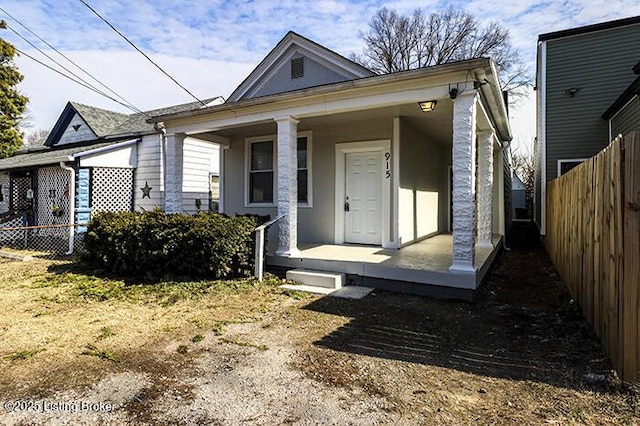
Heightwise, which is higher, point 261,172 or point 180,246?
point 261,172

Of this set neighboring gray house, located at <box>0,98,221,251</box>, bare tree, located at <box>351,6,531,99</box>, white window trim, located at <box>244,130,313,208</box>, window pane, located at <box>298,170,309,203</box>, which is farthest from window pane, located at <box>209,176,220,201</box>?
bare tree, located at <box>351,6,531,99</box>

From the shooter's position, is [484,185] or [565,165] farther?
[565,165]

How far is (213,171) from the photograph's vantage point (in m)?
11.3

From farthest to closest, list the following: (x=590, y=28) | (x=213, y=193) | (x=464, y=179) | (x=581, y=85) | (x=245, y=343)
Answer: (x=213, y=193) → (x=581, y=85) → (x=590, y=28) → (x=464, y=179) → (x=245, y=343)

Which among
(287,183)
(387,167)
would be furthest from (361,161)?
(287,183)

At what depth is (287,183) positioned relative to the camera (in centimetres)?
614

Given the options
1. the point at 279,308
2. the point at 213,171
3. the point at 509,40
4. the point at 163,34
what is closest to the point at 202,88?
the point at 163,34

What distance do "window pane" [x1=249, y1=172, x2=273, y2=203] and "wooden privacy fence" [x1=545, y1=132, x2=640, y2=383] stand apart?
585 centimetres

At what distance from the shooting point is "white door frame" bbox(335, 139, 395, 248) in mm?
7051

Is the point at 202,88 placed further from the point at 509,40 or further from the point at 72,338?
the point at 509,40

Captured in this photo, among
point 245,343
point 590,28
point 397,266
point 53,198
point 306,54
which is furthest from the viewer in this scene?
point 53,198

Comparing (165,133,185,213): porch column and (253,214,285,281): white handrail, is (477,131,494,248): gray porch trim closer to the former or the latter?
(253,214,285,281): white handrail

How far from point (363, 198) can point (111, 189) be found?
23.4ft

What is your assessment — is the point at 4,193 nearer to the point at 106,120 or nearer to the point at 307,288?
the point at 106,120
